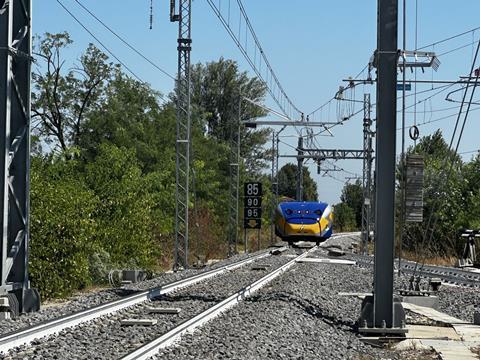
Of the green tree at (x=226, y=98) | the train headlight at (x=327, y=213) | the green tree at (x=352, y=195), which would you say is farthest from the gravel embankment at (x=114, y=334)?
the green tree at (x=352, y=195)

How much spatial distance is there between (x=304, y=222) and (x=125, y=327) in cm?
2860

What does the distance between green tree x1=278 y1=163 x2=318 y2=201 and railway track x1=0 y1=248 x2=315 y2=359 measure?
118359 millimetres

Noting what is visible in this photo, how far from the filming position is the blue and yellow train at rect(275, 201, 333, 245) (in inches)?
1613

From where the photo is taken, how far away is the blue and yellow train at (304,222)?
134 feet

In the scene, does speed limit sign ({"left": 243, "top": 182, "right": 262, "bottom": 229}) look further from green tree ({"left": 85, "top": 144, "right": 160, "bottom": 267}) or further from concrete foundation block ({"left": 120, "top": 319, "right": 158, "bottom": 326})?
concrete foundation block ({"left": 120, "top": 319, "right": 158, "bottom": 326})

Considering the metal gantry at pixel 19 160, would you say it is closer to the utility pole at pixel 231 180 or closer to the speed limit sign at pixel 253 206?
the utility pole at pixel 231 180

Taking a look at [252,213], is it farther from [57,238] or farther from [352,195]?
[352,195]

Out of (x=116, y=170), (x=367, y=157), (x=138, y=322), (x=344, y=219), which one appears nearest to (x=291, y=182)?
(x=344, y=219)

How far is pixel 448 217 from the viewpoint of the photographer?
53531 mm

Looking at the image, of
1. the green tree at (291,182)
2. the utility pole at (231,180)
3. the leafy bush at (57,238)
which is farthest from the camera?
the green tree at (291,182)

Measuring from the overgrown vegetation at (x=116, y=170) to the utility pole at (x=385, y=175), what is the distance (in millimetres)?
10309

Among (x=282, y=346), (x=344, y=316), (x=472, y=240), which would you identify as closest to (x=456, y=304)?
(x=344, y=316)

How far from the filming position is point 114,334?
39.6ft

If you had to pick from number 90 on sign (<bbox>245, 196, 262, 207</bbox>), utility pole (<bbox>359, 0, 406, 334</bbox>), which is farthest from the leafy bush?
number 90 on sign (<bbox>245, 196, 262, 207</bbox>)
